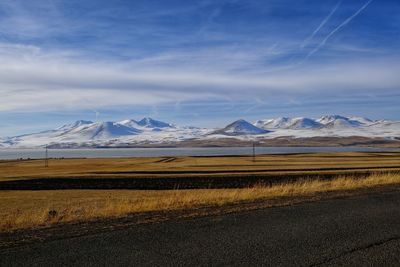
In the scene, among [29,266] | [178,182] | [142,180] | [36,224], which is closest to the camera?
[29,266]

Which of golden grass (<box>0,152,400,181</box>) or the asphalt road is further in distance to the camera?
golden grass (<box>0,152,400,181</box>)

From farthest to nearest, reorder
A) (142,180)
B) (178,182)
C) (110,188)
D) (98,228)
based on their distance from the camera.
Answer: (142,180) < (178,182) < (110,188) < (98,228)

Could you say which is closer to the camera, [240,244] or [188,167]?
[240,244]

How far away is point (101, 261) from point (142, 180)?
149ft

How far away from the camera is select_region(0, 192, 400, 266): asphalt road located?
7797 millimetres

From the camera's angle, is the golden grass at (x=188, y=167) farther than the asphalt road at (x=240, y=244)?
Yes

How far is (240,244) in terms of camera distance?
8.97m

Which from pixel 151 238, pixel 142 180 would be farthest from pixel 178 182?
pixel 151 238

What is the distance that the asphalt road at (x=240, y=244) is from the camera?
Result: 7797mm

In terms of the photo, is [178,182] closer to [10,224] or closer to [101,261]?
[10,224]

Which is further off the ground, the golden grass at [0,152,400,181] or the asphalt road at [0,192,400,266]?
the asphalt road at [0,192,400,266]

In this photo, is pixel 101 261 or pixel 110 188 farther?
pixel 110 188

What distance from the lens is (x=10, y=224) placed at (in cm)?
1255

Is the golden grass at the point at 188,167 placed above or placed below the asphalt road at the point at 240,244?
below
